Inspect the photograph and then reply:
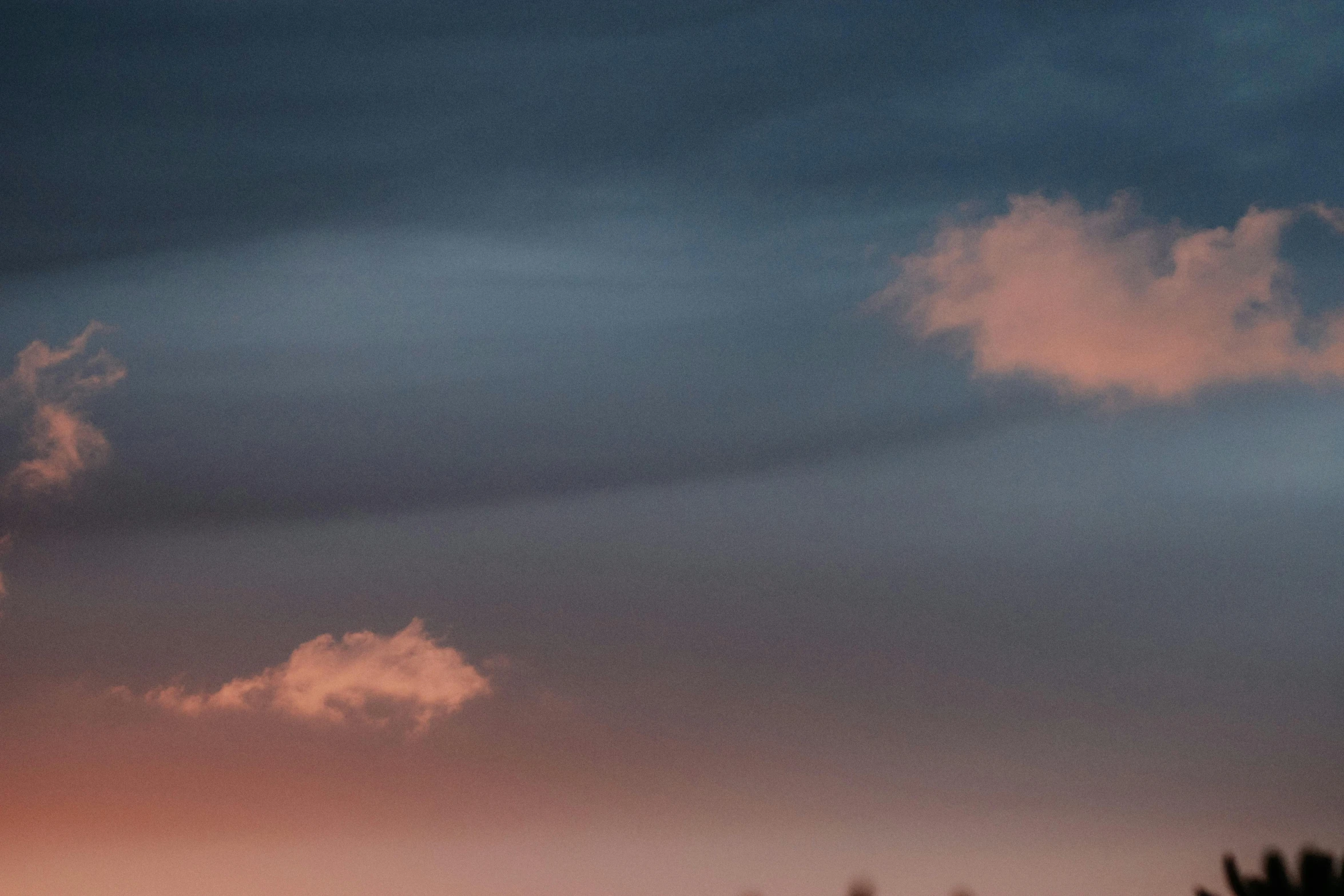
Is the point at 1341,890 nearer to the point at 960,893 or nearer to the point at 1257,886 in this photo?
the point at 1257,886

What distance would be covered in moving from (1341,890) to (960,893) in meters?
19.6

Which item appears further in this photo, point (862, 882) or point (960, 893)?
point (960, 893)

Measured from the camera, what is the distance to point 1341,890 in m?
42.3

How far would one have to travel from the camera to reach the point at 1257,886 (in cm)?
4288

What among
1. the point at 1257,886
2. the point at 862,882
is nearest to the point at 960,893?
the point at 862,882

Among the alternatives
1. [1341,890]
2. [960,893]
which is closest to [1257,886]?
[1341,890]

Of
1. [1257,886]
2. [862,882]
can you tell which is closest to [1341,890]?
[1257,886]

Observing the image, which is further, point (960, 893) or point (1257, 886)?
point (1257, 886)

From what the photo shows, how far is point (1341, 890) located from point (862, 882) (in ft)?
90.8

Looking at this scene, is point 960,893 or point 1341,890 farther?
point 1341,890

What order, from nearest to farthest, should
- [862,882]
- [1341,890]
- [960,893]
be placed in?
[862,882] → [960,893] → [1341,890]

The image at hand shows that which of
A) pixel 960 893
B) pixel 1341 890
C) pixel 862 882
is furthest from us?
pixel 1341 890

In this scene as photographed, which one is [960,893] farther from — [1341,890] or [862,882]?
[1341,890]
